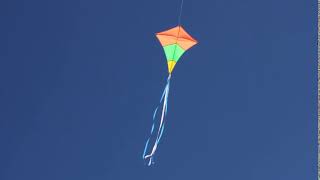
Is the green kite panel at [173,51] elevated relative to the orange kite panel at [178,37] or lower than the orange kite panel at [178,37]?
lower

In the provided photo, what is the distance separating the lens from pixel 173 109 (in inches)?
190

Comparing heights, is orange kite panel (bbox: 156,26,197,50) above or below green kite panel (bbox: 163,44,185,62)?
above

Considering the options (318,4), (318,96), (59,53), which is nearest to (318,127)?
(318,96)

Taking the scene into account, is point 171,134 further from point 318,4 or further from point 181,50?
point 318,4

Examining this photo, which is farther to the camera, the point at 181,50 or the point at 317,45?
the point at 317,45

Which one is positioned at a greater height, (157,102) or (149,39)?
(149,39)

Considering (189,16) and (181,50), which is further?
(189,16)

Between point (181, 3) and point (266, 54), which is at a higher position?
point (181, 3)

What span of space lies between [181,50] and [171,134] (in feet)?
3.14

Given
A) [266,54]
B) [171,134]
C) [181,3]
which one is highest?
[181,3]

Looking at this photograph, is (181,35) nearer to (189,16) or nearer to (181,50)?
(181,50)

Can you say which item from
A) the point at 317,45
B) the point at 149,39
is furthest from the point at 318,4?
the point at 149,39

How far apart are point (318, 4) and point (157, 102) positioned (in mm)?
1577

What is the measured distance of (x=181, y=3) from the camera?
4.95 meters
